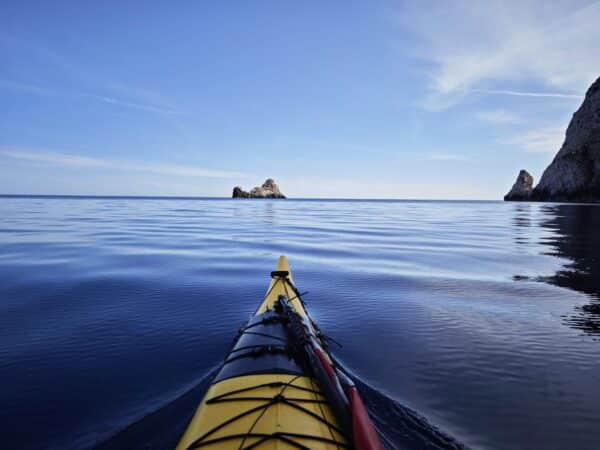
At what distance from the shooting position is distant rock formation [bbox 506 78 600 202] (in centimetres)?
7456

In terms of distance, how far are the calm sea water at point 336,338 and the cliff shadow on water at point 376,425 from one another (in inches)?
1.0

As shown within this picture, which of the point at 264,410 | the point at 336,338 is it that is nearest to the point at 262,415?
the point at 264,410

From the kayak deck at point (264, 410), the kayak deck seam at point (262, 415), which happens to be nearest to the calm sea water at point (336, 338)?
the kayak deck at point (264, 410)

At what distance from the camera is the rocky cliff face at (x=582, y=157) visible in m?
74.5

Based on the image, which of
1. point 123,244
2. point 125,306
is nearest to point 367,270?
point 125,306

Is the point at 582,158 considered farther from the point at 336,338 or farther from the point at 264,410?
the point at 264,410

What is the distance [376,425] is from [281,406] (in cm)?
167

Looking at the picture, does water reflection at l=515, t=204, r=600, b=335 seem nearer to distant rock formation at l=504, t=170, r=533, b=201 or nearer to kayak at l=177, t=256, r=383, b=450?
kayak at l=177, t=256, r=383, b=450

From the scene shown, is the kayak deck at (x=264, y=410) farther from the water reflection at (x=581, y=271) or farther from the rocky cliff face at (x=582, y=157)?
the rocky cliff face at (x=582, y=157)

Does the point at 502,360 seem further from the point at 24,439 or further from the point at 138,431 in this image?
the point at 24,439

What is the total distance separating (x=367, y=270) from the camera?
1260 centimetres

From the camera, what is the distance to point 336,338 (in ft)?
22.5

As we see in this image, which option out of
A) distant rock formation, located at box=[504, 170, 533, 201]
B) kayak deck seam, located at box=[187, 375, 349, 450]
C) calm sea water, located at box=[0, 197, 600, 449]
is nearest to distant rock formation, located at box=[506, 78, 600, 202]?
distant rock formation, located at box=[504, 170, 533, 201]

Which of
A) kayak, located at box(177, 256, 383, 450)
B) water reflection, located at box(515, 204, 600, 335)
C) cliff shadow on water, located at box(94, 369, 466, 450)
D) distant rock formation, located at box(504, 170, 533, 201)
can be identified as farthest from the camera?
distant rock formation, located at box(504, 170, 533, 201)
